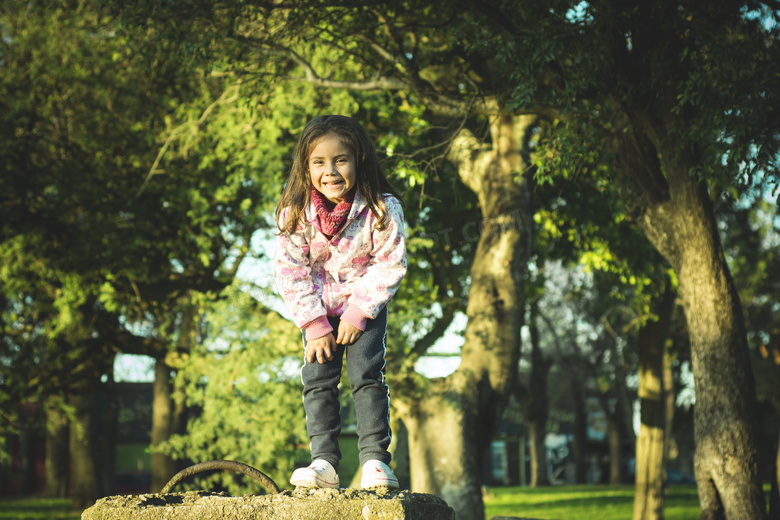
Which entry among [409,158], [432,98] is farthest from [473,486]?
[432,98]

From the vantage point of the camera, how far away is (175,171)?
14.3 m

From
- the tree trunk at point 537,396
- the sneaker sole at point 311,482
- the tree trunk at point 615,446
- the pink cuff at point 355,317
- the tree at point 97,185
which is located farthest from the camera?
the tree trunk at point 615,446

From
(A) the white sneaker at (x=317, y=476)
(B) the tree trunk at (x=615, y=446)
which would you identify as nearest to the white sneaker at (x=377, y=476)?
(A) the white sneaker at (x=317, y=476)

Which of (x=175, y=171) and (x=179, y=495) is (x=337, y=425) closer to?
(x=179, y=495)

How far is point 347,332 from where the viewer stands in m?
3.42

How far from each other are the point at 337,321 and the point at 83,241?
1135 cm

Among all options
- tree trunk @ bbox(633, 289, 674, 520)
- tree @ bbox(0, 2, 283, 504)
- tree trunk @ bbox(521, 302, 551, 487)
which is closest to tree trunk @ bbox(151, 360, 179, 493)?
tree @ bbox(0, 2, 283, 504)

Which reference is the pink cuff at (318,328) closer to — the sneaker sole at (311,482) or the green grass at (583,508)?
the sneaker sole at (311,482)

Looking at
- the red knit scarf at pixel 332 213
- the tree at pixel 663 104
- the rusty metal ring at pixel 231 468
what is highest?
the tree at pixel 663 104

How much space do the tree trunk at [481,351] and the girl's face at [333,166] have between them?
6.49m

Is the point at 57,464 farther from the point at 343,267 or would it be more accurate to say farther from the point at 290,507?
the point at 290,507

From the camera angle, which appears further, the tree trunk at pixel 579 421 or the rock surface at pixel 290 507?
the tree trunk at pixel 579 421

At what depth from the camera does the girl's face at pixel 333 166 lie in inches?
137

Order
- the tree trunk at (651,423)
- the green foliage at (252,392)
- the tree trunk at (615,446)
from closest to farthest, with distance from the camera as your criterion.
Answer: the green foliage at (252,392) → the tree trunk at (651,423) → the tree trunk at (615,446)
